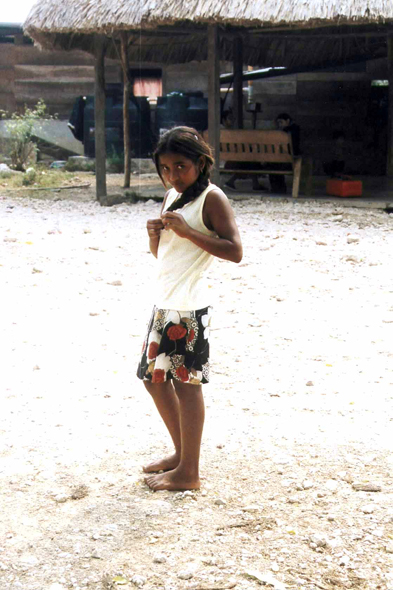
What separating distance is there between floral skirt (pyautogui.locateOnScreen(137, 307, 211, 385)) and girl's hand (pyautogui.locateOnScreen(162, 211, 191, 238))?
274mm

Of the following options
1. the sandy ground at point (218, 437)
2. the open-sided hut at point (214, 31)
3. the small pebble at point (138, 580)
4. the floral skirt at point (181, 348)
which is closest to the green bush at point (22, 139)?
the open-sided hut at point (214, 31)

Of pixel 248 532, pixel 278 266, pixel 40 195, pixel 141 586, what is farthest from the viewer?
pixel 40 195

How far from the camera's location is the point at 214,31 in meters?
9.87

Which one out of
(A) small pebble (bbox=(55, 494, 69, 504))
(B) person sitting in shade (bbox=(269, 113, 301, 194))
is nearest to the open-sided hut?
(B) person sitting in shade (bbox=(269, 113, 301, 194))

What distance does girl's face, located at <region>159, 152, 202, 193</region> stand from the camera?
2.54 meters

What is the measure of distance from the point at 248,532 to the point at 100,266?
424cm

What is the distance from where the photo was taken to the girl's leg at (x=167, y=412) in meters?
2.73

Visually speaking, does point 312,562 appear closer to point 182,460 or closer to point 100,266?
point 182,460

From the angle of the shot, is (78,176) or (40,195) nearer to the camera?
(40,195)

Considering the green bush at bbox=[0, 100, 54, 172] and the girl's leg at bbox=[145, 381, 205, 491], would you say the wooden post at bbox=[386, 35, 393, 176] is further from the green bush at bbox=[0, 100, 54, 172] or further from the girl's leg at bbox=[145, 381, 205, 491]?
the girl's leg at bbox=[145, 381, 205, 491]

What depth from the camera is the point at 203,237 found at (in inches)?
99.5

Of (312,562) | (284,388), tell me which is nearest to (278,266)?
(284,388)

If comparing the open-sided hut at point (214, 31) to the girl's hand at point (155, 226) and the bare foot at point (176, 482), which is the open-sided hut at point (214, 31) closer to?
the girl's hand at point (155, 226)

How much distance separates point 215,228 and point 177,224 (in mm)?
152
